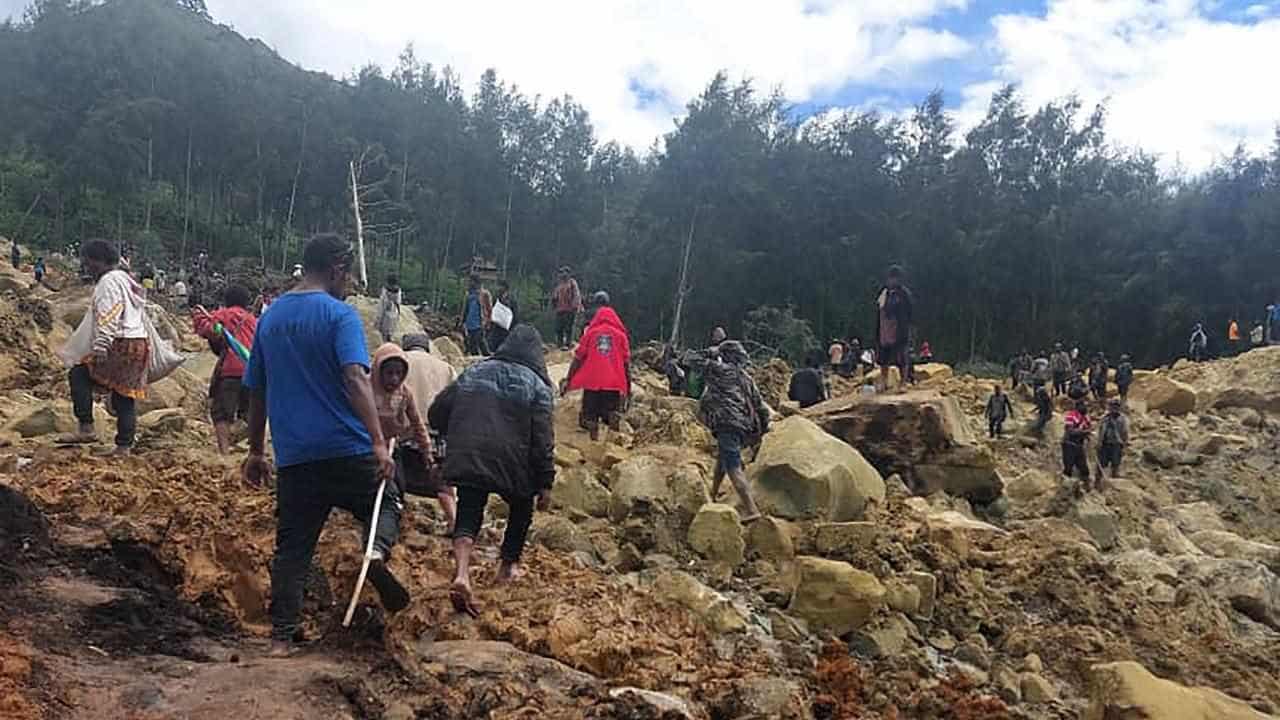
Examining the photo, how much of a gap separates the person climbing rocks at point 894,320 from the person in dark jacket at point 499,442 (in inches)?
245

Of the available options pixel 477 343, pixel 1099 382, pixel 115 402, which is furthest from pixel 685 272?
pixel 115 402

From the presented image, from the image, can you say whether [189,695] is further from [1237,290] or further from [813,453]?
[1237,290]

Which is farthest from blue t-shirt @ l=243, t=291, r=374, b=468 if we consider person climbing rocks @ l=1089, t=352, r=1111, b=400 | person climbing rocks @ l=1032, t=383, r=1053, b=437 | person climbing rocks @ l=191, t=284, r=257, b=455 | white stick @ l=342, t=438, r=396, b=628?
person climbing rocks @ l=1089, t=352, r=1111, b=400

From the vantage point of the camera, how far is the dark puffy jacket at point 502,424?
4605mm

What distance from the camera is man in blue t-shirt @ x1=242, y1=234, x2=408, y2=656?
145 inches

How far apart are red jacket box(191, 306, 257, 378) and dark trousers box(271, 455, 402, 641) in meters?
3.47

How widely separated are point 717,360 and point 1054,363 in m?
14.6

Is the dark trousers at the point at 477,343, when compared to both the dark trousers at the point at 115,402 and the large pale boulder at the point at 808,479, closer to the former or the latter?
the large pale boulder at the point at 808,479

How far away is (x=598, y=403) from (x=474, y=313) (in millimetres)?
4965

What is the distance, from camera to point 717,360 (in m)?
7.93

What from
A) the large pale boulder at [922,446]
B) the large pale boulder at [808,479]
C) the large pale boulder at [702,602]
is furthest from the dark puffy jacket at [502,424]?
the large pale boulder at [922,446]

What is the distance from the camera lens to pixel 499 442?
183 inches

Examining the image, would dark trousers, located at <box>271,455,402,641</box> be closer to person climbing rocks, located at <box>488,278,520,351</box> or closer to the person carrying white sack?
the person carrying white sack

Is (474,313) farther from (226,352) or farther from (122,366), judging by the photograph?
(122,366)
